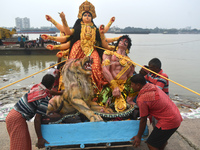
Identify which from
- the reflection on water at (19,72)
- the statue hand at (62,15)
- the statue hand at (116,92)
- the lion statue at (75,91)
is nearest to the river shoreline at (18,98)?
the reflection on water at (19,72)

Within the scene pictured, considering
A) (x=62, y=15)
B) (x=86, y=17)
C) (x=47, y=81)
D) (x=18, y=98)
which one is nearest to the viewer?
(x=47, y=81)

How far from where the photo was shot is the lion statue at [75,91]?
2.53 m

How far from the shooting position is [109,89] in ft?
10.2

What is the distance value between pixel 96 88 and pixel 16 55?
2035cm

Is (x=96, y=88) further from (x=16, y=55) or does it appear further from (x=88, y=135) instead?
(x=16, y=55)

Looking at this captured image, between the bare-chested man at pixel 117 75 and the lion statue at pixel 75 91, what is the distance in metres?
0.48

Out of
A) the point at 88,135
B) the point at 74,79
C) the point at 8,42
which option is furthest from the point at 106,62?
the point at 8,42

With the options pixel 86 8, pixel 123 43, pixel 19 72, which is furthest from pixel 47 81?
pixel 19 72

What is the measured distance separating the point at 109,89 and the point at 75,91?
789 mm

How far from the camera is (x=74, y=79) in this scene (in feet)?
8.46

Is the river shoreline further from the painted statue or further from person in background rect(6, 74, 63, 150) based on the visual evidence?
person in background rect(6, 74, 63, 150)

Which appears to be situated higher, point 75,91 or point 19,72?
point 75,91

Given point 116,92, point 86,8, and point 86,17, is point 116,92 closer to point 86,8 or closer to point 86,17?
point 86,17

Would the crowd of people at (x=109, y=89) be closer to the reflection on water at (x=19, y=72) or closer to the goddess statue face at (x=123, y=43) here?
the goddess statue face at (x=123, y=43)
